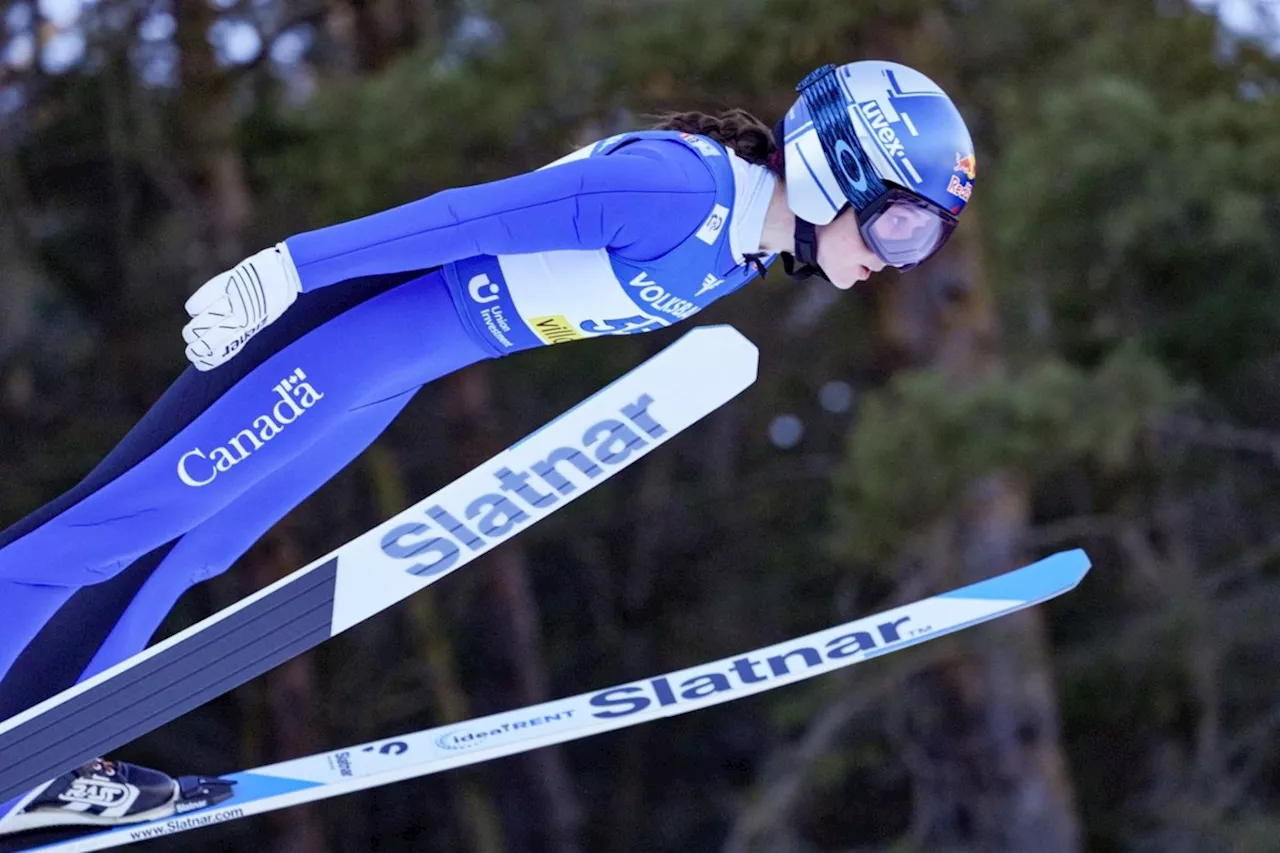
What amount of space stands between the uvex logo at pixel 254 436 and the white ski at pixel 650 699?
0.63m

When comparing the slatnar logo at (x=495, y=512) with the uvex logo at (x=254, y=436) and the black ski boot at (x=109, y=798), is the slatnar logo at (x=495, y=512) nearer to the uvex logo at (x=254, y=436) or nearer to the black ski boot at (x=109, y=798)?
the uvex logo at (x=254, y=436)

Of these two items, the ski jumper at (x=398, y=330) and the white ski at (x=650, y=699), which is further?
the white ski at (x=650, y=699)

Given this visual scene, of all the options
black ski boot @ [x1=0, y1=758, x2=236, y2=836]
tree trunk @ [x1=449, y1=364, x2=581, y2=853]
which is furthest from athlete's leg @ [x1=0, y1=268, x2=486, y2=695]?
tree trunk @ [x1=449, y1=364, x2=581, y2=853]

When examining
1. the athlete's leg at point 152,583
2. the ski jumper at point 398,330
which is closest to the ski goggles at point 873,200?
the ski jumper at point 398,330

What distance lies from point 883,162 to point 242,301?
2.77 feet

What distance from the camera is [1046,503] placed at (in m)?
8.38

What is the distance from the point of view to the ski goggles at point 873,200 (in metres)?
2.05

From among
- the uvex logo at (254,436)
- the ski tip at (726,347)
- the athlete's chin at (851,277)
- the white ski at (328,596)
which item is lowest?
the white ski at (328,596)

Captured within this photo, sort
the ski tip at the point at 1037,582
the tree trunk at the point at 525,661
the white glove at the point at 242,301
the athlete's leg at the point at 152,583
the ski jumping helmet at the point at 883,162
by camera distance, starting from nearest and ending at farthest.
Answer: the white glove at the point at 242,301 → the ski jumping helmet at the point at 883,162 → the athlete's leg at the point at 152,583 → the ski tip at the point at 1037,582 → the tree trunk at the point at 525,661

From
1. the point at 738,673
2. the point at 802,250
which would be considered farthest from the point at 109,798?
the point at 802,250

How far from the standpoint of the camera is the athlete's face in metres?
2.09

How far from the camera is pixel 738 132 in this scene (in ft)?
7.10

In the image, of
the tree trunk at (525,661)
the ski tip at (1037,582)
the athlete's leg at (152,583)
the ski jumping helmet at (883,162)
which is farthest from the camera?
the tree trunk at (525,661)

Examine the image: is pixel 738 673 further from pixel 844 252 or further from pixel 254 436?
pixel 254 436
